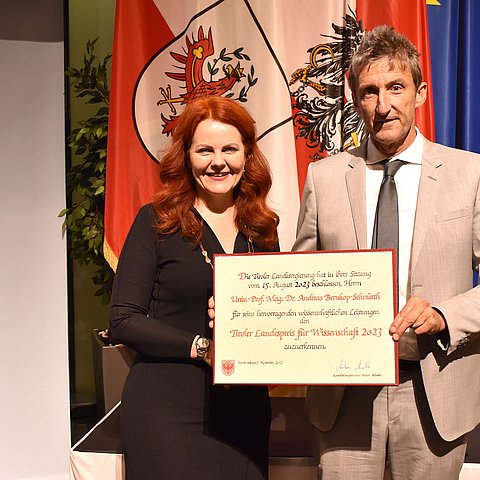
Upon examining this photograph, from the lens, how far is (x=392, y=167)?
5.98ft

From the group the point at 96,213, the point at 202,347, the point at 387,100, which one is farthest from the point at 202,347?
the point at 96,213

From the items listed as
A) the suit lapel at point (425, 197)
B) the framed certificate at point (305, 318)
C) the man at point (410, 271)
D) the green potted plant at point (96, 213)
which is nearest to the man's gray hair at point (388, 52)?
the man at point (410, 271)

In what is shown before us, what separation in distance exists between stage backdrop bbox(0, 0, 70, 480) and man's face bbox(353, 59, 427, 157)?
1907 millimetres

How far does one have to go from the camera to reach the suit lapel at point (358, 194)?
181 cm

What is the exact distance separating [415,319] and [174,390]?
70 cm

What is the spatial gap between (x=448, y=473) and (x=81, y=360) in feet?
10.6

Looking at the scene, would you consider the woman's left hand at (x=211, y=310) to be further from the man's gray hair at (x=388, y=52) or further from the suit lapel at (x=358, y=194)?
the man's gray hair at (x=388, y=52)

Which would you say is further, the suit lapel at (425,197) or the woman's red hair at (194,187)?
the woman's red hair at (194,187)

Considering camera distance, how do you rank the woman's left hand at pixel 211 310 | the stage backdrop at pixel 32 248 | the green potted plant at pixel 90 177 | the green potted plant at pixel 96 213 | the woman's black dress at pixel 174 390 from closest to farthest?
the woman's left hand at pixel 211 310 < the woman's black dress at pixel 174 390 < the stage backdrop at pixel 32 248 < the green potted plant at pixel 96 213 < the green potted plant at pixel 90 177

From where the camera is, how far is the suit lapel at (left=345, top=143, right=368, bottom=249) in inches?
71.3

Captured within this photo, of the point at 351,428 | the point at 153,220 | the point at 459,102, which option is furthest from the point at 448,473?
the point at 459,102

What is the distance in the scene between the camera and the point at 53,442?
11.2 feet

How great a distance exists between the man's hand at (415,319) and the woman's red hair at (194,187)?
1.72 feet

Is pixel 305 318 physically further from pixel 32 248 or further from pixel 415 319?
pixel 32 248
